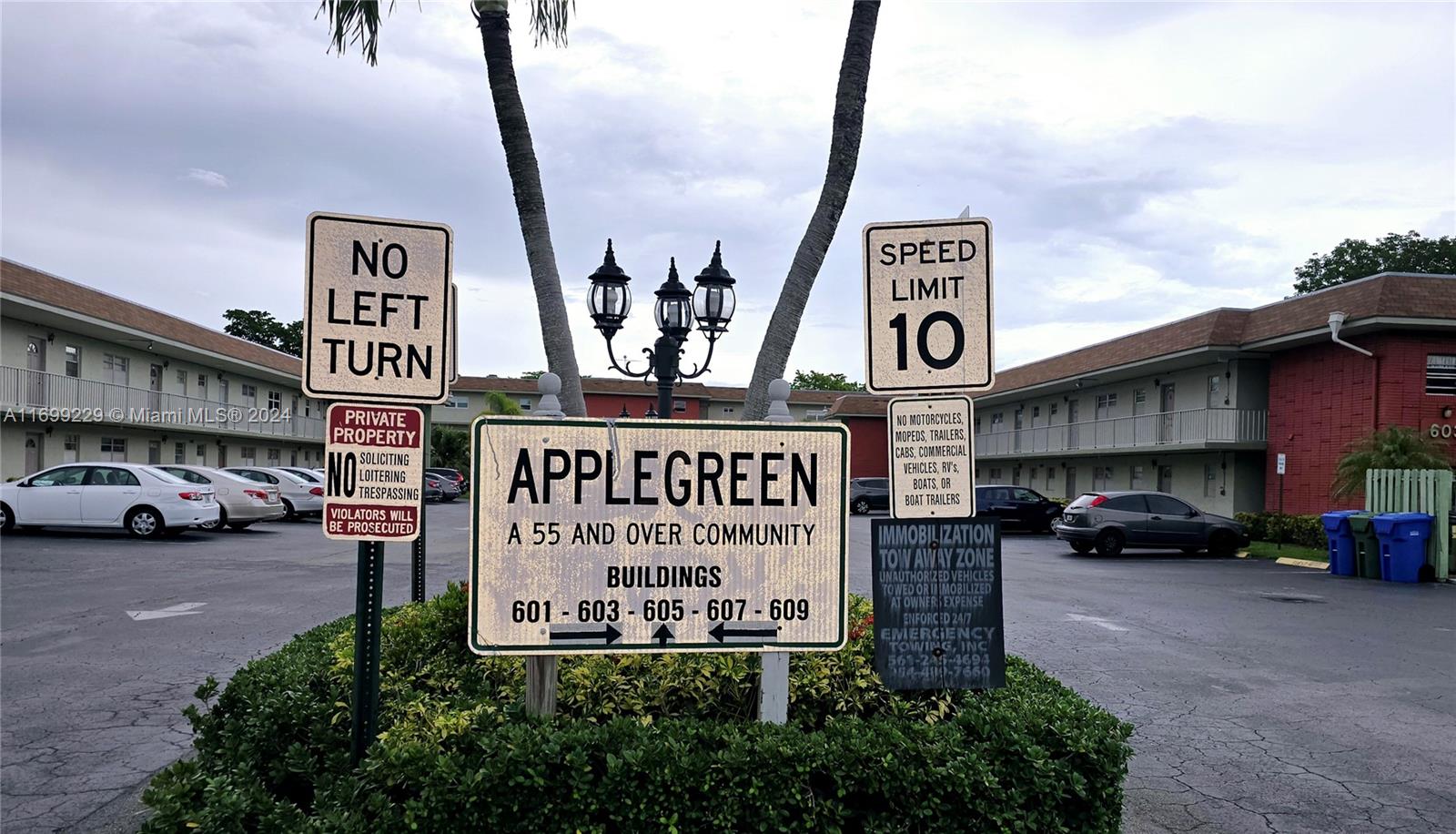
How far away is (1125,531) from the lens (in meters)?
22.9

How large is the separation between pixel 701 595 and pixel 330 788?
4.92ft

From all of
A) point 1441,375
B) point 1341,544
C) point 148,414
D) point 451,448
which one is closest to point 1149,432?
point 1441,375

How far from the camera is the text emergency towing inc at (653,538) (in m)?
3.62

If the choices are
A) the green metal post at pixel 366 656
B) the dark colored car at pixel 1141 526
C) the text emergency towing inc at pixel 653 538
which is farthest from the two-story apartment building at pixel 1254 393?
the green metal post at pixel 366 656

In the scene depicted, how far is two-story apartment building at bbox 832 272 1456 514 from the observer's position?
77.2 feet

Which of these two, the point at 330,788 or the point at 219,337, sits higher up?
the point at 219,337

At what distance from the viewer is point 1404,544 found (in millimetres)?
16688

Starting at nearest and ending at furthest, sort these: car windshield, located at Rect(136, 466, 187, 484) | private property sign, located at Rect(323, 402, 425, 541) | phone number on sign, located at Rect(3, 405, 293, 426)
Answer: private property sign, located at Rect(323, 402, 425, 541) < car windshield, located at Rect(136, 466, 187, 484) < phone number on sign, located at Rect(3, 405, 293, 426)

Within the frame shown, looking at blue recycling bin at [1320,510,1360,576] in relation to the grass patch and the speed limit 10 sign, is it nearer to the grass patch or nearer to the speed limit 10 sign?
the grass patch

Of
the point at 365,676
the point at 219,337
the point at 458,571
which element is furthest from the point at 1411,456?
the point at 219,337

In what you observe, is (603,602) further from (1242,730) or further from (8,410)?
(8,410)

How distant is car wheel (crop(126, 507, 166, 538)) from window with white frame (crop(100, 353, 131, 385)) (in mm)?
14063

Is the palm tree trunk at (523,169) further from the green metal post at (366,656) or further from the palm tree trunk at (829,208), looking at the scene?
the green metal post at (366,656)

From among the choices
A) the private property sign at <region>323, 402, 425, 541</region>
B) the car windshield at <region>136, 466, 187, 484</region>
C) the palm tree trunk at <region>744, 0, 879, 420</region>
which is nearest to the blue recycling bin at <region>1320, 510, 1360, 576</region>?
the palm tree trunk at <region>744, 0, 879, 420</region>
